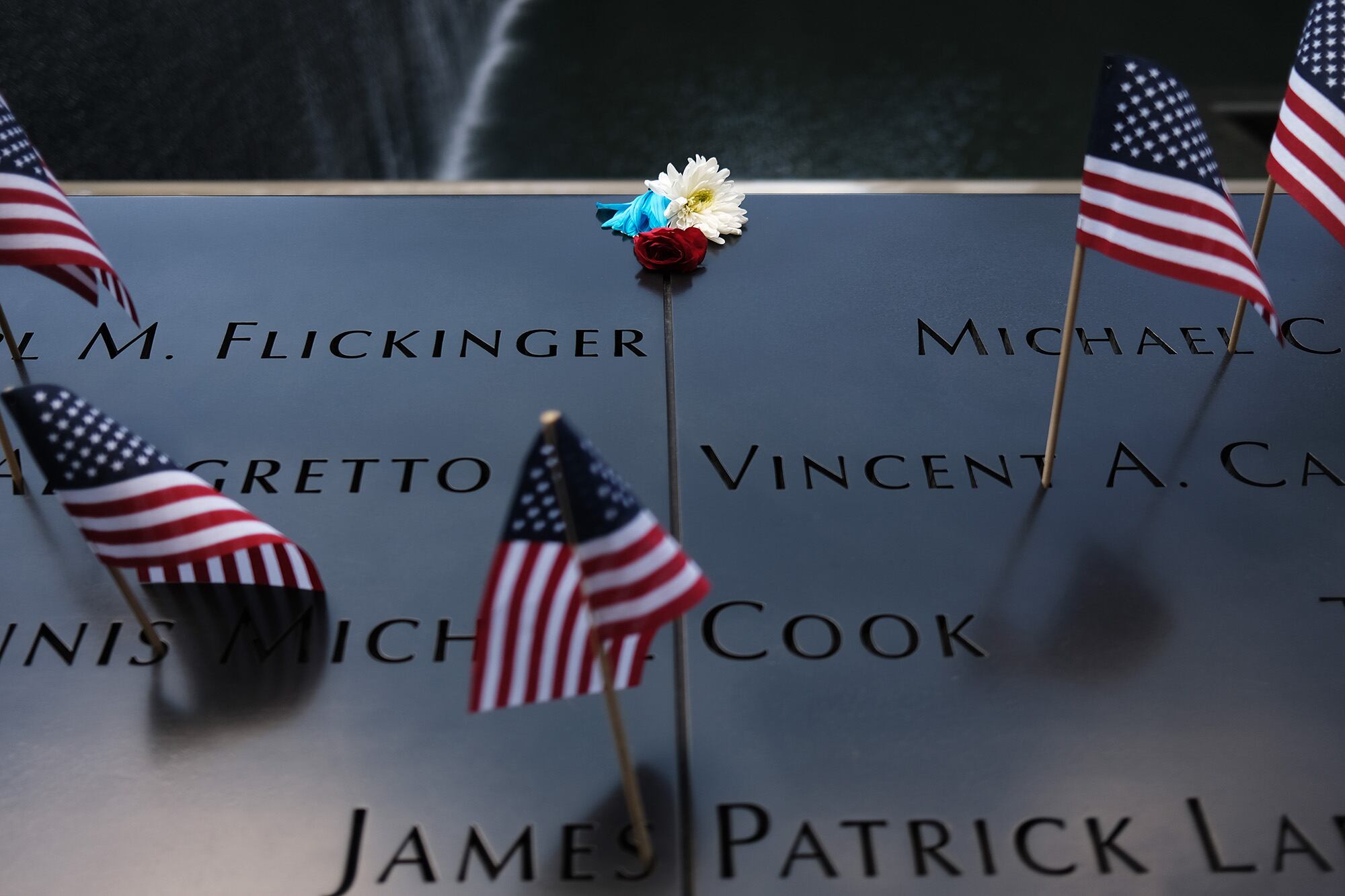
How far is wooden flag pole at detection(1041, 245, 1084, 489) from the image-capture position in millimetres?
2754

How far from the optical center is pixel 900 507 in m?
2.95

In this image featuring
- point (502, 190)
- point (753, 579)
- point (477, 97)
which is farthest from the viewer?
point (477, 97)

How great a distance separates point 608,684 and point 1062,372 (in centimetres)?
144

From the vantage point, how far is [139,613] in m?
2.55

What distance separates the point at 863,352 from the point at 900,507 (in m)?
0.67

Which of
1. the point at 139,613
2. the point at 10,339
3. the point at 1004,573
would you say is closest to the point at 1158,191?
the point at 1004,573

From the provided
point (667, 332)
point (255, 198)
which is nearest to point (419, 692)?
point (667, 332)

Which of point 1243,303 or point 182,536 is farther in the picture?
point 1243,303

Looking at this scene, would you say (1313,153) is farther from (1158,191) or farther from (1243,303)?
(1158,191)

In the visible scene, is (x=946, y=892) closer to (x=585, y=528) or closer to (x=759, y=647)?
(x=759, y=647)

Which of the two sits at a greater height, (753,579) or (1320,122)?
(1320,122)

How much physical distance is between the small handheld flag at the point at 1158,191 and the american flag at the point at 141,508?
6.21ft

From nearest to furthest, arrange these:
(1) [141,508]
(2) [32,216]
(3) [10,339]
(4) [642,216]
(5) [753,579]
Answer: (1) [141,508]
(5) [753,579]
(2) [32,216]
(3) [10,339]
(4) [642,216]

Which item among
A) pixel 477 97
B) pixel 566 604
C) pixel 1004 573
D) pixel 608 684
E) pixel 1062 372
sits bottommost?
pixel 608 684
